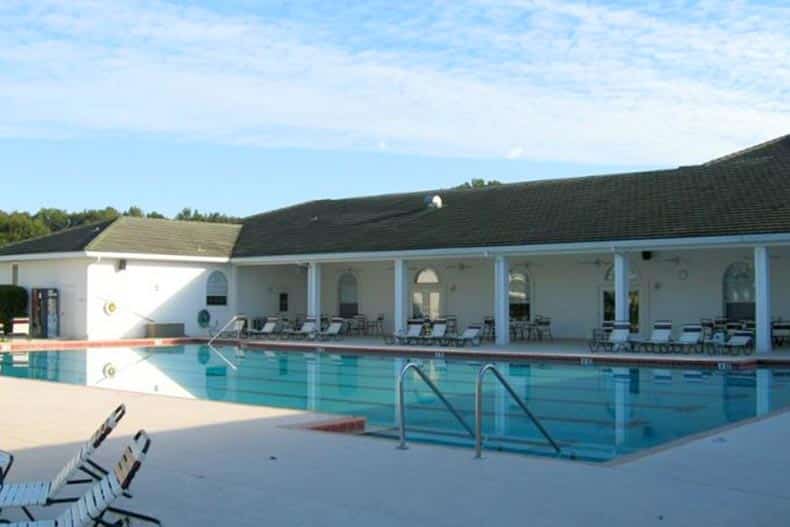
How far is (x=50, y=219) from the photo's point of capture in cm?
7375

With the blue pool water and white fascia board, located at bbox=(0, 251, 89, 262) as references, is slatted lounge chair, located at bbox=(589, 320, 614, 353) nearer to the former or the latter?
the blue pool water

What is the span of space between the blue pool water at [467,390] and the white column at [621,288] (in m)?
2.86

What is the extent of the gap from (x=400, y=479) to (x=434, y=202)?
2388 cm

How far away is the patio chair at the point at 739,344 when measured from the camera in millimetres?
21344

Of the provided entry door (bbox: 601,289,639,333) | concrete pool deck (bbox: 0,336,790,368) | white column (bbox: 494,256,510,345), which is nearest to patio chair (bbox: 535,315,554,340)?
concrete pool deck (bbox: 0,336,790,368)

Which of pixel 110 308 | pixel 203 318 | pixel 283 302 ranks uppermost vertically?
pixel 283 302

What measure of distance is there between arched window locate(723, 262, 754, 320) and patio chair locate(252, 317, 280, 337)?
14.2 meters

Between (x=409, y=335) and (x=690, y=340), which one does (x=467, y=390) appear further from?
(x=409, y=335)

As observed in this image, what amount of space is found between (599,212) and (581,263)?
93.4 inches

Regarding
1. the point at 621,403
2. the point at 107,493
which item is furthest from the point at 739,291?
the point at 107,493

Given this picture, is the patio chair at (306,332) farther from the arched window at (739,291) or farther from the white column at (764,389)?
the white column at (764,389)

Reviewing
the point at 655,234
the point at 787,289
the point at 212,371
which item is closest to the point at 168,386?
the point at 212,371

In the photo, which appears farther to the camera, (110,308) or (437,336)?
(110,308)

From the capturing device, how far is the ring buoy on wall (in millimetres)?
32000
